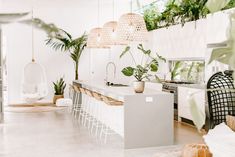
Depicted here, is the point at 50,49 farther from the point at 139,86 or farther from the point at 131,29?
the point at 139,86

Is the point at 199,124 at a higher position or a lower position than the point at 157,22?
lower

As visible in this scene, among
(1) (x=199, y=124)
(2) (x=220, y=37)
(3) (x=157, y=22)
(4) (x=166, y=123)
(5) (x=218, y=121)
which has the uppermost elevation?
(3) (x=157, y=22)

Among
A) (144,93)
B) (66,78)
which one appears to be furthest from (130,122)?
(66,78)

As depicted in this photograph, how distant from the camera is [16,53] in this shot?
1109cm

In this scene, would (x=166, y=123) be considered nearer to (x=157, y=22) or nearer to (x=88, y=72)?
(x=157, y=22)

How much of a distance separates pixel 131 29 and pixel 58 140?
241cm

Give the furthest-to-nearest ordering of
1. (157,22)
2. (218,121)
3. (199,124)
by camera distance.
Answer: (157,22) < (218,121) < (199,124)

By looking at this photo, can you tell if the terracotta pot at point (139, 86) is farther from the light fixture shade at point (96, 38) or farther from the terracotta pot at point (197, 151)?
the terracotta pot at point (197, 151)

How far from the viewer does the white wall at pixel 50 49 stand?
1103 centimetres

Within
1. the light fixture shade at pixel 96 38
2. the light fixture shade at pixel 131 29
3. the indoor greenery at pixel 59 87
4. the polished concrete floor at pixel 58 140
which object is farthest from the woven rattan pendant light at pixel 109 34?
the indoor greenery at pixel 59 87

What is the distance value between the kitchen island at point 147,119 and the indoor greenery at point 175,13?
1.73 m

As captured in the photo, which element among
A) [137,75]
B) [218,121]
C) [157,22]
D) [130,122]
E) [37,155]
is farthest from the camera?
[157,22]

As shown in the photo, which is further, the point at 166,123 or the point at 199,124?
the point at 166,123

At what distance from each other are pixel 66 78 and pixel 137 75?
238 inches
